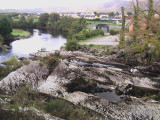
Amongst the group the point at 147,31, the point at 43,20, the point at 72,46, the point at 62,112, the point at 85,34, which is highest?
the point at 43,20

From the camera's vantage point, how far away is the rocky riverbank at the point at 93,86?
→ 11.5m

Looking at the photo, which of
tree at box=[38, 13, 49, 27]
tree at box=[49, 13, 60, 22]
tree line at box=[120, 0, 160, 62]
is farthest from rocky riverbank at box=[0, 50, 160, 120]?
tree at box=[38, 13, 49, 27]

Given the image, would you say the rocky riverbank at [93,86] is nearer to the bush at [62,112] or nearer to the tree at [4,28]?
the bush at [62,112]

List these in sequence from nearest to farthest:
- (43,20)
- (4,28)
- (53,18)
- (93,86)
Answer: (93,86) → (4,28) → (53,18) → (43,20)

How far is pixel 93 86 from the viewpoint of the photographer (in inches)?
607

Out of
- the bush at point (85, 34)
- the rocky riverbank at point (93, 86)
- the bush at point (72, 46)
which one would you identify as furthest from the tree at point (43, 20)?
the rocky riverbank at point (93, 86)

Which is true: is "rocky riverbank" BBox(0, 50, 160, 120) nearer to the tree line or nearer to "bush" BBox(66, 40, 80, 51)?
the tree line

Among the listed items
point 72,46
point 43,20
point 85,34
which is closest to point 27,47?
point 72,46

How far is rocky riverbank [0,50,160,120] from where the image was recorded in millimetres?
11531

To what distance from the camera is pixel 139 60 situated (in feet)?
77.2

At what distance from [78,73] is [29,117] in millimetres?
9779

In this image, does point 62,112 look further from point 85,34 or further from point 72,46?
point 85,34

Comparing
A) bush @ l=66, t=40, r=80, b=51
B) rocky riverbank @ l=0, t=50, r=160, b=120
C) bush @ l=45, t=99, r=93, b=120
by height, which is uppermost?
bush @ l=66, t=40, r=80, b=51

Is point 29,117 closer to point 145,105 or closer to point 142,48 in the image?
point 145,105
